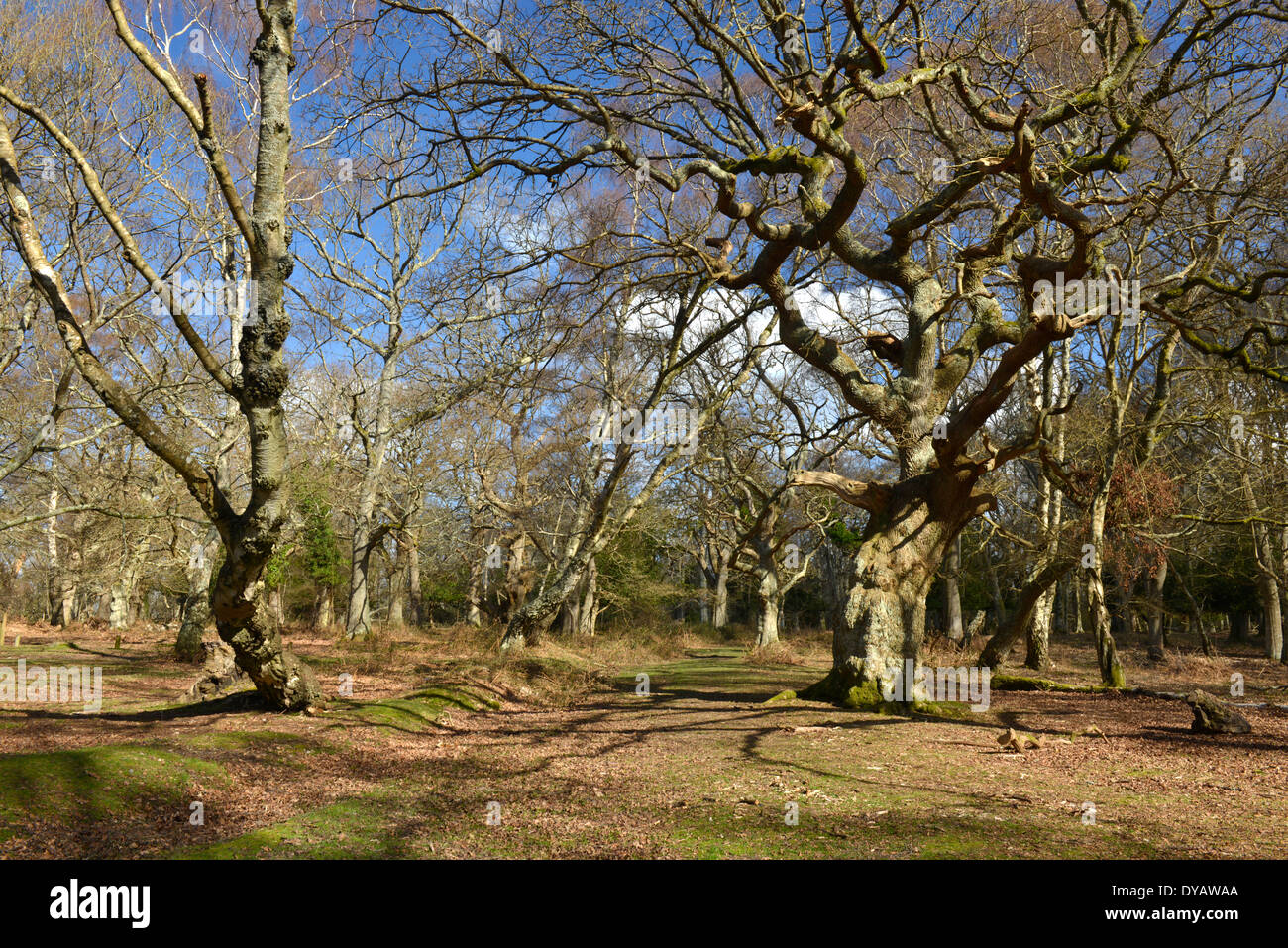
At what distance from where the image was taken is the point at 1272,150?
11.9 metres

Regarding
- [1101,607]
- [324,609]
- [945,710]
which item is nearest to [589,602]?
[324,609]

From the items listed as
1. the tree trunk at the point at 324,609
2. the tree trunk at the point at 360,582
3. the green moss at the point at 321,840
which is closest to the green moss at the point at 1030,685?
the green moss at the point at 321,840

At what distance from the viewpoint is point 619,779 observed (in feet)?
22.7

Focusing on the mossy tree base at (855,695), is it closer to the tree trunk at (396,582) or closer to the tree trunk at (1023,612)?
the tree trunk at (1023,612)

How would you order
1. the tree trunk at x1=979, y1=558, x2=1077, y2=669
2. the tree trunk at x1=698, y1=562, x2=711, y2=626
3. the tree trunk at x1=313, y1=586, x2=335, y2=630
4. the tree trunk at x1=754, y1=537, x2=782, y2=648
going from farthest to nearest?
the tree trunk at x1=698, y1=562, x2=711, y2=626, the tree trunk at x1=313, y1=586, x2=335, y2=630, the tree trunk at x1=754, y1=537, x2=782, y2=648, the tree trunk at x1=979, y1=558, x2=1077, y2=669

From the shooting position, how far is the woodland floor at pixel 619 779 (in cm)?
473

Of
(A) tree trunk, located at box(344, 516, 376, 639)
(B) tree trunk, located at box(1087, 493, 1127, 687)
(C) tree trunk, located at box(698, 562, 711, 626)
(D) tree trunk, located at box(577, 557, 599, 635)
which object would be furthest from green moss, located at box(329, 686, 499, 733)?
(C) tree trunk, located at box(698, 562, 711, 626)

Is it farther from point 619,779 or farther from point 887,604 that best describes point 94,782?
point 887,604

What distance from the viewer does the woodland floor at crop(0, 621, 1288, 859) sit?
4.73 meters

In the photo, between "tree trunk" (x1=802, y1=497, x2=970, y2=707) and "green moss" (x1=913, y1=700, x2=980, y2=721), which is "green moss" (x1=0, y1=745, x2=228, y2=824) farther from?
"green moss" (x1=913, y1=700, x2=980, y2=721)

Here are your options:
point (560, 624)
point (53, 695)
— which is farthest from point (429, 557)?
point (53, 695)

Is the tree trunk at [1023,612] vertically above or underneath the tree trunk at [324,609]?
above
